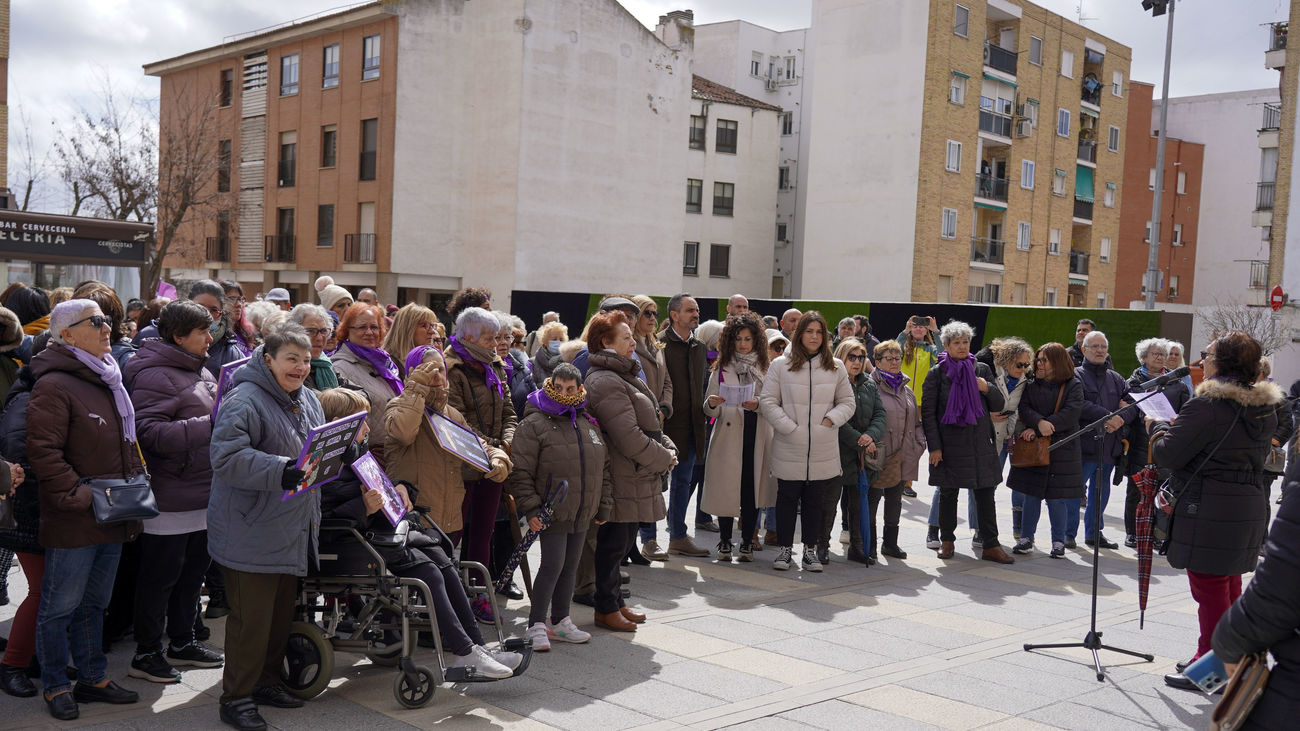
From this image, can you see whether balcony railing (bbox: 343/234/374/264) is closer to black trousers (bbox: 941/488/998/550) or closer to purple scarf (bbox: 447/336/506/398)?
black trousers (bbox: 941/488/998/550)

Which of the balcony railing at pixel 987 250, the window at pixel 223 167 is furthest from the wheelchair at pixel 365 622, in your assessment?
the balcony railing at pixel 987 250

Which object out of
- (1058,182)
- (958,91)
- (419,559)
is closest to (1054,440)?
(419,559)

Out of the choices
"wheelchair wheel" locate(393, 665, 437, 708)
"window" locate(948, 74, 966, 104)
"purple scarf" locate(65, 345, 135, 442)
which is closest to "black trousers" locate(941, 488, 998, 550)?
"wheelchair wheel" locate(393, 665, 437, 708)

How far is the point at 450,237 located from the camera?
38812mm

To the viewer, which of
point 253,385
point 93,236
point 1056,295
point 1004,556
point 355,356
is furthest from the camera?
point 1056,295

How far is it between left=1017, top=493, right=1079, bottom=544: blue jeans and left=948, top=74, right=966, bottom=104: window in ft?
123

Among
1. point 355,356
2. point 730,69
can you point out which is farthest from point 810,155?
point 355,356

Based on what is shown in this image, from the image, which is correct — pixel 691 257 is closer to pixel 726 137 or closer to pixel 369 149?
pixel 726 137

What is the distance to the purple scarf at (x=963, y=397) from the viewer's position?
1031 cm

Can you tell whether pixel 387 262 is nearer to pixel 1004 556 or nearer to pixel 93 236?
pixel 93 236

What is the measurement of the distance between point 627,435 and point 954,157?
42.0m

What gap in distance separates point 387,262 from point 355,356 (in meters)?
31.4

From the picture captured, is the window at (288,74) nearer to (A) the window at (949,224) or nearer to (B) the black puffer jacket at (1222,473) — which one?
(A) the window at (949,224)

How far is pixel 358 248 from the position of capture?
38.5 meters
